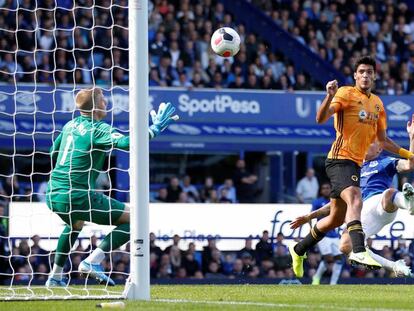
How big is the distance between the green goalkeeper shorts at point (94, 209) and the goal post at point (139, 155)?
1641 millimetres

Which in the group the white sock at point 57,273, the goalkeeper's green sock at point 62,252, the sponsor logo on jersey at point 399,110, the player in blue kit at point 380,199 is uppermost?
the sponsor logo on jersey at point 399,110

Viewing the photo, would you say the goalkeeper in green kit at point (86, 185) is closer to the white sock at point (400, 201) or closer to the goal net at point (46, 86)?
the white sock at point (400, 201)

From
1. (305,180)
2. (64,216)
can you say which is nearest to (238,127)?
(305,180)

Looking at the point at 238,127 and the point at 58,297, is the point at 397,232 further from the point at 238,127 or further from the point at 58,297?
the point at 58,297

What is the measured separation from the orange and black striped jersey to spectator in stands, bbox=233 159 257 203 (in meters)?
11.8

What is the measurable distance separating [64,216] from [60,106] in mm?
10013

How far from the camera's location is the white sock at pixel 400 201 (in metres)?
12.9

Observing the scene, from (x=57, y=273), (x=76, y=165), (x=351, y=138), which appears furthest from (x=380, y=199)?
(x=57, y=273)

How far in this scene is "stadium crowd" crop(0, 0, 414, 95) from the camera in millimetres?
21797

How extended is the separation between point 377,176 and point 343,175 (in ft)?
7.93

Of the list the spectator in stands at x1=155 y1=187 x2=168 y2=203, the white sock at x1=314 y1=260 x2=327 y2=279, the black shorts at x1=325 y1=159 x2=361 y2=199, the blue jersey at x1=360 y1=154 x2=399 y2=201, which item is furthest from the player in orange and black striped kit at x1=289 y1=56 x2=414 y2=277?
the spectator in stands at x1=155 y1=187 x2=168 y2=203

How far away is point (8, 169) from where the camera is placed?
2405cm

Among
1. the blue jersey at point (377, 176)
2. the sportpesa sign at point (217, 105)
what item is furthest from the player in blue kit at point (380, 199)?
the sportpesa sign at point (217, 105)

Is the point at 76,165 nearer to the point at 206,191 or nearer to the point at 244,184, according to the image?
the point at 206,191
